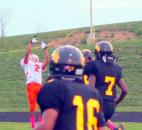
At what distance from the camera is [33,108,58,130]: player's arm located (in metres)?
5.15

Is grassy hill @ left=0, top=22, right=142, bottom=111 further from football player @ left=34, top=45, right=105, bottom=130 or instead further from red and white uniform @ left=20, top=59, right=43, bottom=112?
football player @ left=34, top=45, right=105, bottom=130

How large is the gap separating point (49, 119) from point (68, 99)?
233mm

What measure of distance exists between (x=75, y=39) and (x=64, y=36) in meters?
1.76

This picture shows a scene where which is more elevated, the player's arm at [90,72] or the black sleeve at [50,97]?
the black sleeve at [50,97]

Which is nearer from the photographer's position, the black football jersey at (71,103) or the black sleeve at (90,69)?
the black football jersey at (71,103)

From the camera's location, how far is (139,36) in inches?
1703

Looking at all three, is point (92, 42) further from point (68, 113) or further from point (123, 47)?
point (68, 113)

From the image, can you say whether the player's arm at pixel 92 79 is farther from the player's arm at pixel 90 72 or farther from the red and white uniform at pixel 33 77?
the red and white uniform at pixel 33 77

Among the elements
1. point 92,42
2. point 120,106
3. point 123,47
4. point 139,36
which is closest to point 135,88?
point 120,106

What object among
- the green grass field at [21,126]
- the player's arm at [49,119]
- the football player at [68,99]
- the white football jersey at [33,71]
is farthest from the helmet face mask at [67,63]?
the green grass field at [21,126]

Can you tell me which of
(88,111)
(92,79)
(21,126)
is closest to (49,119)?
(88,111)

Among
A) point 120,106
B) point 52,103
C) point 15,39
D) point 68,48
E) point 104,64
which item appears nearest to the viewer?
point 52,103

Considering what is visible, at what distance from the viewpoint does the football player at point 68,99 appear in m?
5.15

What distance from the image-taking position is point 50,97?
511 centimetres
